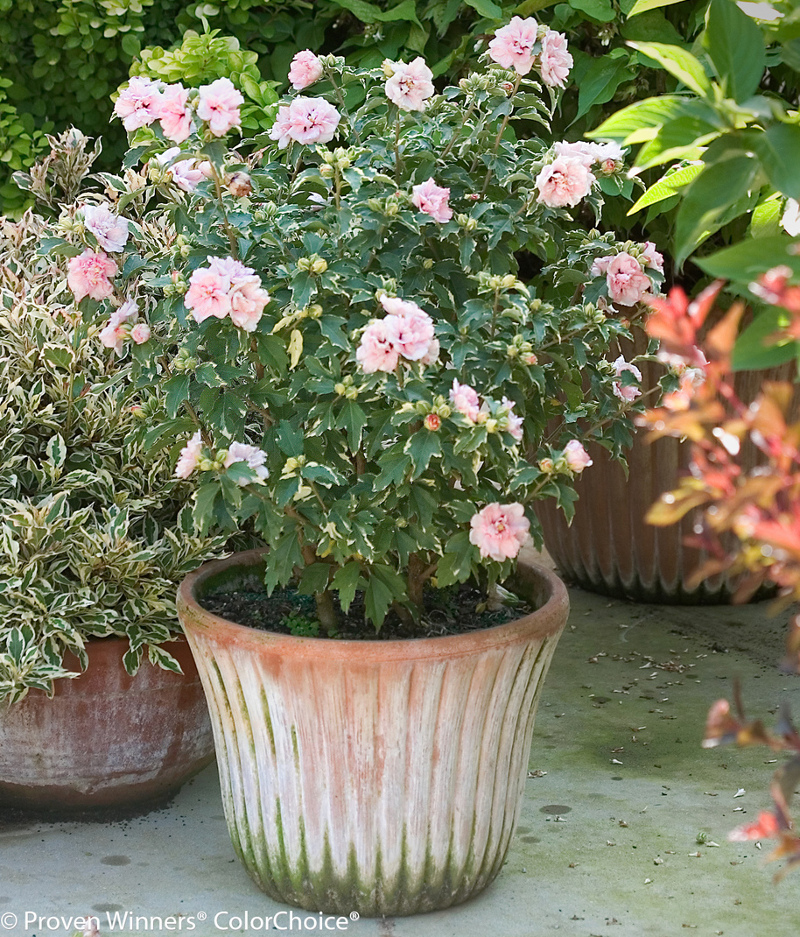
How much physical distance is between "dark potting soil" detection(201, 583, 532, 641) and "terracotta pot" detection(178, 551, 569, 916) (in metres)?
0.11

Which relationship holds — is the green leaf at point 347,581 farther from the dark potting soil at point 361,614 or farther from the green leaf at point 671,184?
the green leaf at point 671,184

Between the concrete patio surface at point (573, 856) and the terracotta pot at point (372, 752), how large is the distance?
3.5 inches

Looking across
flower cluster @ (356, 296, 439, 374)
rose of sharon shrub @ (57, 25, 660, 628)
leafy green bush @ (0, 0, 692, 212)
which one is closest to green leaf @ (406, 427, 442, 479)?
rose of sharon shrub @ (57, 25, 660, 628)

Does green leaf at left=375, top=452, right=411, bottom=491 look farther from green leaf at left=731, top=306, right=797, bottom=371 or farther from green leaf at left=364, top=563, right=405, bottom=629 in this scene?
green leaf at left=731, top=306, right=797, bottom=371

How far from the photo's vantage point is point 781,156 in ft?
3.77

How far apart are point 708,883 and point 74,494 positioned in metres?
1.36

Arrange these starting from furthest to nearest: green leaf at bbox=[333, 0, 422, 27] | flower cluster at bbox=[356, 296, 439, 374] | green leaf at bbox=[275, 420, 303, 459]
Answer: green leaf at bbox=[333, 0, 422, 27], green leaf at bbox=[275, 420, 303, 459], flower cluster at bbox=[356, 296, 439, 374]

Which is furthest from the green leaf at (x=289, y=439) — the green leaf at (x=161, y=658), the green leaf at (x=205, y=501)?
the green leaf at (x=161, y=658)

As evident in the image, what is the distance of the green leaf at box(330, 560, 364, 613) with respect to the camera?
1821 millimetres

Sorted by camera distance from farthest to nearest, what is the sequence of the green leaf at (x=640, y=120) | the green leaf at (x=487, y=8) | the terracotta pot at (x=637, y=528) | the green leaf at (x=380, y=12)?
the terracotta pot at (x=637, y=528) → the green leaf at (x=380, y=12) → the green leaf at (x=487, y=8) → the green leaf at (x=640, y=120)

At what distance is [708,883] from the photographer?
2088mm

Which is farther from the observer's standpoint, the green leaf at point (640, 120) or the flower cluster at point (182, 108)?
the flower cluster at point (182, 108)

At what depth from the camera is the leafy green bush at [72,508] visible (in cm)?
211

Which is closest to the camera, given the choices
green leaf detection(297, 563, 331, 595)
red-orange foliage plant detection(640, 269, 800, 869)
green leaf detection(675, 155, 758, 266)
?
red-orange foliage plant detection(640, 269, 800, 869)
